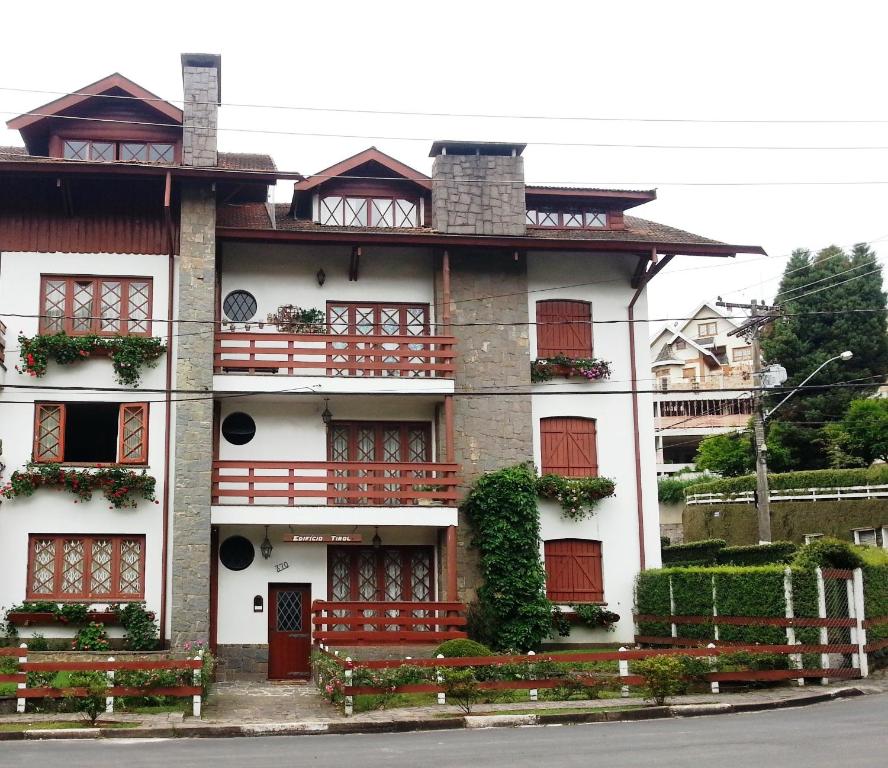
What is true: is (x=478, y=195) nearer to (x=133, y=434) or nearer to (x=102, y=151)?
(x=102, y=151)

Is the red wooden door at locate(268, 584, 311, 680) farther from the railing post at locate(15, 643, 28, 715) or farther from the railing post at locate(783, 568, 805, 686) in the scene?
the railing post at locate(783, 568, 805, 686)

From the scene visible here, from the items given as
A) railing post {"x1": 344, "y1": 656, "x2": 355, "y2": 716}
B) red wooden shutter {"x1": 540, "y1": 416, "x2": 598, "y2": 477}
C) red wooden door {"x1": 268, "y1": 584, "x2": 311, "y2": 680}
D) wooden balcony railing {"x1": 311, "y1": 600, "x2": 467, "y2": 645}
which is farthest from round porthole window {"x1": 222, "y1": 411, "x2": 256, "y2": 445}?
railing post {"x1": 344, "y1": 656, "x2": 355, "y2": 716}

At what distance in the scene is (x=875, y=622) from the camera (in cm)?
2214

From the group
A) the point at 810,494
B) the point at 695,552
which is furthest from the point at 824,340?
the point at 695,552

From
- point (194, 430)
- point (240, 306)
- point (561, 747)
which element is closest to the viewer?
point (561, 747)

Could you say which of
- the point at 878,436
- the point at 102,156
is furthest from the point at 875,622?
the point at 878,436

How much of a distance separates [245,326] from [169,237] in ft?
9.11

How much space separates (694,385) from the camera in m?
75.8

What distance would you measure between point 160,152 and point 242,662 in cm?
1182

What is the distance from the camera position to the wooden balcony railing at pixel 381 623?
24.2 m

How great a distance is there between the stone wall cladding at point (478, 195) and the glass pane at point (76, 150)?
820 centimetres

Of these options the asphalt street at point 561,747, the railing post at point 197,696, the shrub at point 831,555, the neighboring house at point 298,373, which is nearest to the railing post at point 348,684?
the asphalt street at point 561,747

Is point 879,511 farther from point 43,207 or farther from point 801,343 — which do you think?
point 43,207

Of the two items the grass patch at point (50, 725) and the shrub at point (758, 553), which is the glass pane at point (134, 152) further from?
the shrub at point (758, 553)
